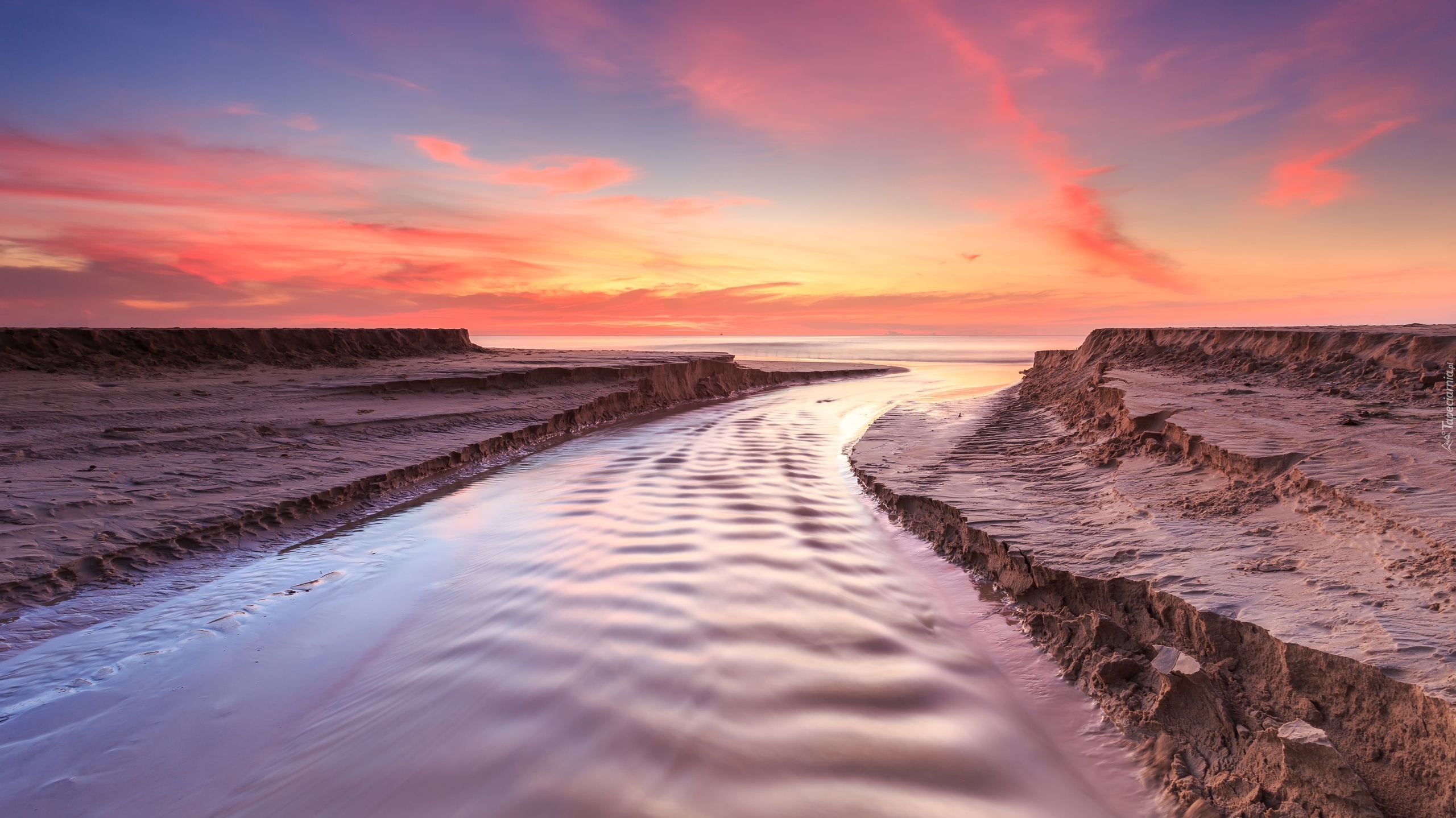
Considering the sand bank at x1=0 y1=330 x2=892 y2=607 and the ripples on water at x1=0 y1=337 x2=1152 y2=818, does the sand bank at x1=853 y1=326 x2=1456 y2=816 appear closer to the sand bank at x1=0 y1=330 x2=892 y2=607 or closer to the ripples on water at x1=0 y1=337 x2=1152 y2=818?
the ripples on water at x1=0 y1=337 x2=1152 y2=818

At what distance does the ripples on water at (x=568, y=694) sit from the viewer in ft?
7.91

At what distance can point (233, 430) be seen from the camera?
25.2 feet

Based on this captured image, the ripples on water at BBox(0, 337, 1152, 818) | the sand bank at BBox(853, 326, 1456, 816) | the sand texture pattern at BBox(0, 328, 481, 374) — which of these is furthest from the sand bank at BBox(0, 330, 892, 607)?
the sand bank at BBox(853, 326, 1456, 816)

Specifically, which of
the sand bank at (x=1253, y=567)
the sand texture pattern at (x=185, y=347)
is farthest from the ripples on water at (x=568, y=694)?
the sand texture pattern at (x=185, y=347)

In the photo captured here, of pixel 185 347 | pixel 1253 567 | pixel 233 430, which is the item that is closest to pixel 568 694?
pixel 1253 567

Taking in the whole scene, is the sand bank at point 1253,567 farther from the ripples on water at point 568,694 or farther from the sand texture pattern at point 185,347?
the sand texture pattern at point 185,347

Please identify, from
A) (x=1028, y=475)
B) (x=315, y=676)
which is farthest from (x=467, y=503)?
(x=1028, y=475)

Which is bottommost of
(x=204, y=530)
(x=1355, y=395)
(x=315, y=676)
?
(x=315, y=676)

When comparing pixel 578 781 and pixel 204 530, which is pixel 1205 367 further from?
pixel 204 530

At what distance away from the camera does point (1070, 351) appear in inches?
711

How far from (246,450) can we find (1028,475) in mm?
8760

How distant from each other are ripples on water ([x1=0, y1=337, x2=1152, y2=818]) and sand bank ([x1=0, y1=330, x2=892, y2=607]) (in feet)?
3.06

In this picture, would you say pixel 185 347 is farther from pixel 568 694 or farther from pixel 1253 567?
pixel 1253 567

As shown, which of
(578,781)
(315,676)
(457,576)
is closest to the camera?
(578,781)
